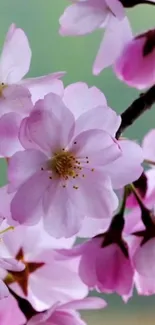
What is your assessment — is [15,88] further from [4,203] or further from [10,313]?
[10,313]

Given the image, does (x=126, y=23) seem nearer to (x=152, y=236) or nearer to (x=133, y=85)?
(x=133, y=85)

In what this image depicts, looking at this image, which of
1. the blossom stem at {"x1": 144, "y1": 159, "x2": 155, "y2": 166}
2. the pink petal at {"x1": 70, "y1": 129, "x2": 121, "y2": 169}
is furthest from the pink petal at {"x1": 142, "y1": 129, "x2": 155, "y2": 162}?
the pink petal at {"x1": 70, "y1": 129, "x2": 121, "y2": 169}

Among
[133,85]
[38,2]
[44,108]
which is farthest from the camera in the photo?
[38,2]

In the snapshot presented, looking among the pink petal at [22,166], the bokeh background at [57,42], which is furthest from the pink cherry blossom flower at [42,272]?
the bokeh background at [57,42]

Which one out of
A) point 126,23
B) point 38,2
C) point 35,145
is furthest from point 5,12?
point 35,145

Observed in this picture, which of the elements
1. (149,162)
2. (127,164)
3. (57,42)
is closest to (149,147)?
(149,162)

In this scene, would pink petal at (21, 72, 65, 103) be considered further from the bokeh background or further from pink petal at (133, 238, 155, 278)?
the bokeh background
